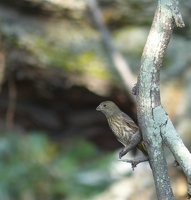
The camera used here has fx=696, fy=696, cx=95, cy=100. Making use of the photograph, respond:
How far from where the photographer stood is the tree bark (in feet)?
4.33

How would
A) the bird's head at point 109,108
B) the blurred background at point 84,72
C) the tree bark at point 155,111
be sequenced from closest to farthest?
1. the tree bark at point 155,111
2. the bird's head at point 109,108
3. the blurred background at point 84,72

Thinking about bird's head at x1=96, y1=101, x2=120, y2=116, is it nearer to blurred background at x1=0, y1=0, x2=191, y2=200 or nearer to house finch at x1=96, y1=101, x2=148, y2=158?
house finch at x1=96, y1=101, x2=148, y2=158

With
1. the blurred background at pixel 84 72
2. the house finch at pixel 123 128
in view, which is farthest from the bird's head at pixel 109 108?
the blurred background at pixel 84 72

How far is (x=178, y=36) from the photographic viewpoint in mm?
3678

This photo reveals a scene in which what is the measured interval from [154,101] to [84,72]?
2.12 metres

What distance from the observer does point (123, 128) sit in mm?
1492

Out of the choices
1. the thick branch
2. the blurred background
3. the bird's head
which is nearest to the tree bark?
the thick branch

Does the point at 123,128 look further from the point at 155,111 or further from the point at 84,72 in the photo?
the point at 84,72

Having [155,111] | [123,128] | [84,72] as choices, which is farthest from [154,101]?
[84,72]

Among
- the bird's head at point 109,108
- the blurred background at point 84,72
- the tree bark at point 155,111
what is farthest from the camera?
the blurred background at point 84,72

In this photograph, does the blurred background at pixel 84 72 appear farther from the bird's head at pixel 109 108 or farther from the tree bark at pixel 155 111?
the tree bark at pixel 155 111

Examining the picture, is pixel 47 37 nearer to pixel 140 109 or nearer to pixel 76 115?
pixel 76 115

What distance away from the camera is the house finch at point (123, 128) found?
1.40m

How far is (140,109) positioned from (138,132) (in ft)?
0.22
